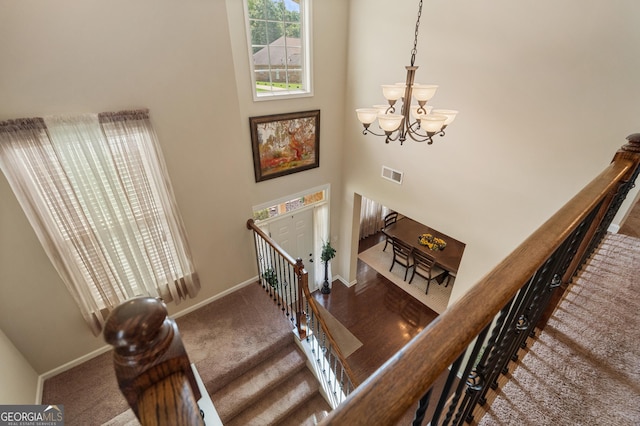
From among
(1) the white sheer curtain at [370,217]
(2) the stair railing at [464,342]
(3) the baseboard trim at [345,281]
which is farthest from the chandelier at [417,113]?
(1) the white sheer curtain at [370,217]

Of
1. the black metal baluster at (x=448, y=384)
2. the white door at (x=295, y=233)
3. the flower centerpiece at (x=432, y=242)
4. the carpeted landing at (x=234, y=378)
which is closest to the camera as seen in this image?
the black metal baluster at (x=448, y=384)

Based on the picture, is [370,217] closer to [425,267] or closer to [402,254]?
[402,254]

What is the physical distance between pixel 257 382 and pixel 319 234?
304 centimetres

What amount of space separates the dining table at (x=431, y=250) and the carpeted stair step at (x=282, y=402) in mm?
3330

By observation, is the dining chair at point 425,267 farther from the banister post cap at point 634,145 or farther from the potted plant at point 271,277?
the banister post cap at point 634,145

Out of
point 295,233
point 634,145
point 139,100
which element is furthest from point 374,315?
point 139,100

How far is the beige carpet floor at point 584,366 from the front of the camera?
1.17 meters

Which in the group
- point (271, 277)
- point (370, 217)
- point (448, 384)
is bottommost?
point (370, 217)

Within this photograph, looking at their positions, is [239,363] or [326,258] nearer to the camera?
[239,363]

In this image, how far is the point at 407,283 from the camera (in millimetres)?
6160

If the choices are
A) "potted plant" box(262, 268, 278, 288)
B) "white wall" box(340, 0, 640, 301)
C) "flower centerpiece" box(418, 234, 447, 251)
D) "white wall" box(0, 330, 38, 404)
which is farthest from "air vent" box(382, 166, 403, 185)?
"white wall" box(0, 330, 38, 404)

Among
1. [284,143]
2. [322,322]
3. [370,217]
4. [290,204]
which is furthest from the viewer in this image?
[370,217]

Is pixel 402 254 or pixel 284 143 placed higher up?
pixel 284 143

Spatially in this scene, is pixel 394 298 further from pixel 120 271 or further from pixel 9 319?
pixel 9 319
